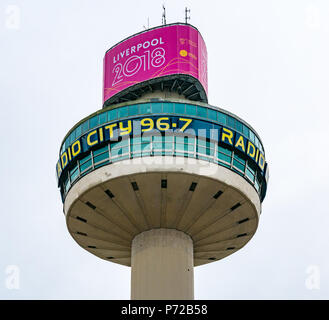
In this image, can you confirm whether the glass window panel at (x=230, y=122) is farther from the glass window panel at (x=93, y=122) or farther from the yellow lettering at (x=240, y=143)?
the glass window panel at (x=93, y=122)

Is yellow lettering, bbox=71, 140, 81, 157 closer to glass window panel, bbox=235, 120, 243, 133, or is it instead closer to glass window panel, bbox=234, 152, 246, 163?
glass window panel, bbox=234, 152, 246, 163

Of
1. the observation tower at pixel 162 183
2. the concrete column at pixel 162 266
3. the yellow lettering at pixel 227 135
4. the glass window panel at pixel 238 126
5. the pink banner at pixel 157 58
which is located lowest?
the concrete column at pixel 162 266

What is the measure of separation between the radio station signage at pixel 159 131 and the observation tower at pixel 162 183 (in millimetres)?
74

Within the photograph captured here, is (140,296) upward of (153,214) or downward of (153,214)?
downward

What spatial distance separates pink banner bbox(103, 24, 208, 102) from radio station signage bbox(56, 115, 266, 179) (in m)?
7.50

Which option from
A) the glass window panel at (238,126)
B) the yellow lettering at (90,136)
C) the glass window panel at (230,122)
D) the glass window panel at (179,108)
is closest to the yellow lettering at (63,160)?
the yellow lettering at (90,136)

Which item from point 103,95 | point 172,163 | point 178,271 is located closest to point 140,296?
point 178,271

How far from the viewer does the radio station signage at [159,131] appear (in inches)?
1911

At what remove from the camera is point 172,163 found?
154 ft

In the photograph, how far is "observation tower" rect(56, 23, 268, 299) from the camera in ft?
156

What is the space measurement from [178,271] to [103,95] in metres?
17.8

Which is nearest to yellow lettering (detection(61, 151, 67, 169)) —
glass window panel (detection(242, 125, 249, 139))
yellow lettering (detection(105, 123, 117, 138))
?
yellow lettering (detection(105, 123, 117, 138))
